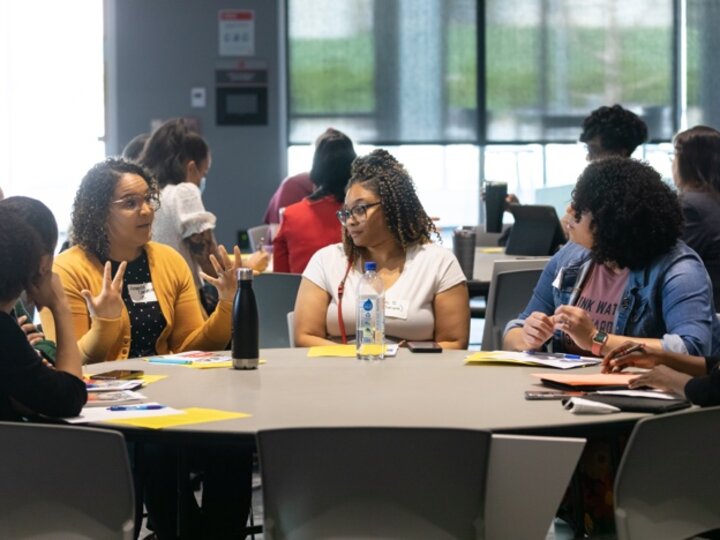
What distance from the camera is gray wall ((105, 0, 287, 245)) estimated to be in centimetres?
932

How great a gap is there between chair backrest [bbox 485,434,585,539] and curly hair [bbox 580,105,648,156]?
3.13m

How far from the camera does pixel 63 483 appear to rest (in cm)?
202

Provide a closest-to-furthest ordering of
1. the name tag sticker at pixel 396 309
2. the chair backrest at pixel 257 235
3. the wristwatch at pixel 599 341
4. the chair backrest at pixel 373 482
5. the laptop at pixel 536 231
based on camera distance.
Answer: the chair backrest at pixel 373 482
the wristwatch at pixel 599 341
the name tag sticker at pixel 396 309
the laptop at pixel 536 231
the chair backrest at pixel 257 235

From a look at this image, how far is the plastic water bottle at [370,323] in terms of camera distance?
3154 mm

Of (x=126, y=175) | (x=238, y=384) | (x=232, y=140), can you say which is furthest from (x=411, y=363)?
(x=232, y=140)

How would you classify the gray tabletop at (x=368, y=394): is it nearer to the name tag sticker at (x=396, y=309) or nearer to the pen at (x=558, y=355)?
the pen at (x=558, y=355)

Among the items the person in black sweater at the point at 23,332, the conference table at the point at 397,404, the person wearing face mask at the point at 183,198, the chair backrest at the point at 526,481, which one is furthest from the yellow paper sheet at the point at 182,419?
the person wearing face mask at the point at 183,198

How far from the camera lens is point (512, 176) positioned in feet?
32.6

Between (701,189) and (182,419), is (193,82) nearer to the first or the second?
(701,189)

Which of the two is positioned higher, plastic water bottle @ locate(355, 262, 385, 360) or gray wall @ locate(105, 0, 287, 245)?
gray wall @ locate(105, 0, 287, 245)

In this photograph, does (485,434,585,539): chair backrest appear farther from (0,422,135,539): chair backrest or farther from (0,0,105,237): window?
(0,0,105,237): window

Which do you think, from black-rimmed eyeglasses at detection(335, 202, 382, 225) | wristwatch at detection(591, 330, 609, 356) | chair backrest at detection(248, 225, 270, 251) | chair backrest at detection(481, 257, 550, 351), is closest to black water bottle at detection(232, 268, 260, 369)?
black-rimmed eyeglasses at detection(335, 202, 382, 225)

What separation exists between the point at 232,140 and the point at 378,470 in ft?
25.1

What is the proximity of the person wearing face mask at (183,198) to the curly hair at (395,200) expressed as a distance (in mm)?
1117
